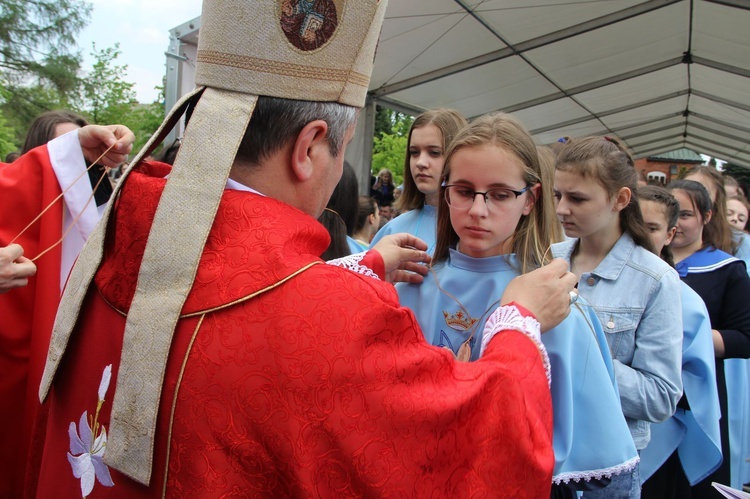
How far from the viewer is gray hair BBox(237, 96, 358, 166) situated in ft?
3.89

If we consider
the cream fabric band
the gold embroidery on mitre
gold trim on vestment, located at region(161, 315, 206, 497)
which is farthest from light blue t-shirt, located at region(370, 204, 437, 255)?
gold trim on vestment, located at region(161, 315, 206, 497)

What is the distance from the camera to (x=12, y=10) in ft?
70.0

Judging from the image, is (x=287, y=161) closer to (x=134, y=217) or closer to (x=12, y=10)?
(x=134, y=217)

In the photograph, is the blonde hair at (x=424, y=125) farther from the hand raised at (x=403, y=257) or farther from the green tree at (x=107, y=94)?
the green tree at (x=107, y=94)

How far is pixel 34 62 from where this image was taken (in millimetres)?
21344

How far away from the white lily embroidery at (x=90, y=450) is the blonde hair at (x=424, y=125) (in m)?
2.48

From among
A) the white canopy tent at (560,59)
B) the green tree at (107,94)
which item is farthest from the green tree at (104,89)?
the white canopy tent at (560,59)

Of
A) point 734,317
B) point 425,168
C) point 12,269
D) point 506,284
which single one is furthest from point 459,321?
point 734,317

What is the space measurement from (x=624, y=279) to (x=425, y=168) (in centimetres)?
134

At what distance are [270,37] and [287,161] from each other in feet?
0.79

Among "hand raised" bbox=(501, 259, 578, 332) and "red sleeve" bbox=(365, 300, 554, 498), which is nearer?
"red sleeve" bbox=(365, 300, 554, 498)

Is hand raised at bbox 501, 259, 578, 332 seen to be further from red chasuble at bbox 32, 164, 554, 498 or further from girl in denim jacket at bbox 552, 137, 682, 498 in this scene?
girl in denim jacket at bbox 552, 137, 682, 498

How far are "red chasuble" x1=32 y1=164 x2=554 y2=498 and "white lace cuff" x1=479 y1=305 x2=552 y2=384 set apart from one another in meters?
0.20

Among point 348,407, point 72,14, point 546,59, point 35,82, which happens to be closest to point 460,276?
point 348,407
